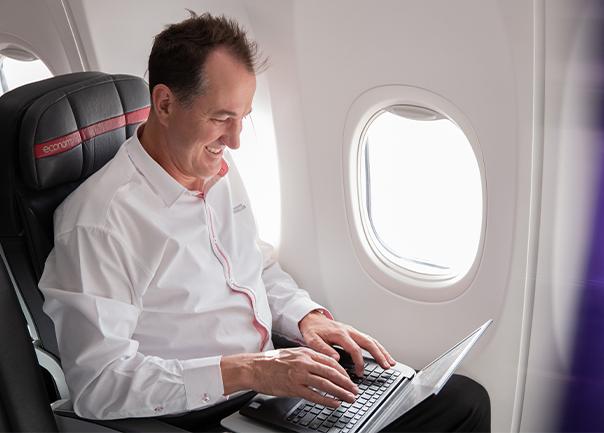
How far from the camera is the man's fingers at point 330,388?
6.00 ft

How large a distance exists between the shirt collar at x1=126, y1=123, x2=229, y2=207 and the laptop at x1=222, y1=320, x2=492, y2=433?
1.95 feet

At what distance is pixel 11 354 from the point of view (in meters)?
1.74

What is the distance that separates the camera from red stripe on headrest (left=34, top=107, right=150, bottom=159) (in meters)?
1.90

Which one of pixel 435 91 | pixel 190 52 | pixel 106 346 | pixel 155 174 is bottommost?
pixel 106 346

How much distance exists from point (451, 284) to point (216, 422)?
1082mm

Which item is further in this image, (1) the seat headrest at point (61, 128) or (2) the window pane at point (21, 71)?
(2) the window pane at point (21, 71)

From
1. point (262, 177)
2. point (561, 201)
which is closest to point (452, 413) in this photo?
point (561, 201)

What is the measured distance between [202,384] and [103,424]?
0.84ft

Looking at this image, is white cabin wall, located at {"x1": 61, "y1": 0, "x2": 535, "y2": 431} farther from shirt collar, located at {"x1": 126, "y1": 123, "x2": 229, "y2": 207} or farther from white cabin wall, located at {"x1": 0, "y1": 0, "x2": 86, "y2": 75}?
shirt collar, located at {"x1": 126, "y1": 123, "x2": 229, "y2": 207}

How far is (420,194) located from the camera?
2.96 meters

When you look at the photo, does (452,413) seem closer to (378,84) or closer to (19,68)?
(378,84)

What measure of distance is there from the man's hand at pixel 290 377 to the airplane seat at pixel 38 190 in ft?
0.73

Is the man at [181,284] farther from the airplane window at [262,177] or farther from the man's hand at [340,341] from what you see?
the airplane window at [262,177]

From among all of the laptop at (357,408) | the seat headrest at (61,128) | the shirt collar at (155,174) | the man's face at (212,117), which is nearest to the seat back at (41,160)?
the seat headrest at (61,128)
